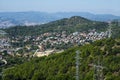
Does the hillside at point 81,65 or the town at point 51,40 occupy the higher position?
the hillside at point 81,65

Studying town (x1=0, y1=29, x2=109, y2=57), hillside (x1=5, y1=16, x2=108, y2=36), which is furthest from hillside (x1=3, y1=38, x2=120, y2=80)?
hillside (x1=5, y1=16, x2=108, y2=36)

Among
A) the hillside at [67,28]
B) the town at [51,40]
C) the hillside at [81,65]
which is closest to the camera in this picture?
the hillside at [81,65]

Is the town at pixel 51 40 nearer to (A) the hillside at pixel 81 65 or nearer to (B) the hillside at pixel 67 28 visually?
(B) the hillside at pixel 67 28

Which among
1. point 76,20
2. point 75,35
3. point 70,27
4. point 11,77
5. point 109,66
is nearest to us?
point 109,66

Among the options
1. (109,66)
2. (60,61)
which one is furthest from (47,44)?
(109,66)

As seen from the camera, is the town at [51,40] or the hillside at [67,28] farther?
the hillside at [67,28]

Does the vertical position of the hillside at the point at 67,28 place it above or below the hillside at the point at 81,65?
below

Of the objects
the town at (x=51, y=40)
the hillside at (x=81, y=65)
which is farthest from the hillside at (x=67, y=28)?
the hillside at (x=81, y=65)

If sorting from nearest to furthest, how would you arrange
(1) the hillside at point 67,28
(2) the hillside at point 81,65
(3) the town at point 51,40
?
(2) the hillside at point 81,65 < (3) the town at point 51,40 < (1) the hillside at point 67,28

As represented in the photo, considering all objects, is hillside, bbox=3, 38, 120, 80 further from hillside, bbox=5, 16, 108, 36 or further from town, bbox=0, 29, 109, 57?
hillside, bbox=5, 16, 108, 36

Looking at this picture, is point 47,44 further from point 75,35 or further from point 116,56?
point 116,56

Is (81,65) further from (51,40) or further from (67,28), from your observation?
(67,28)
